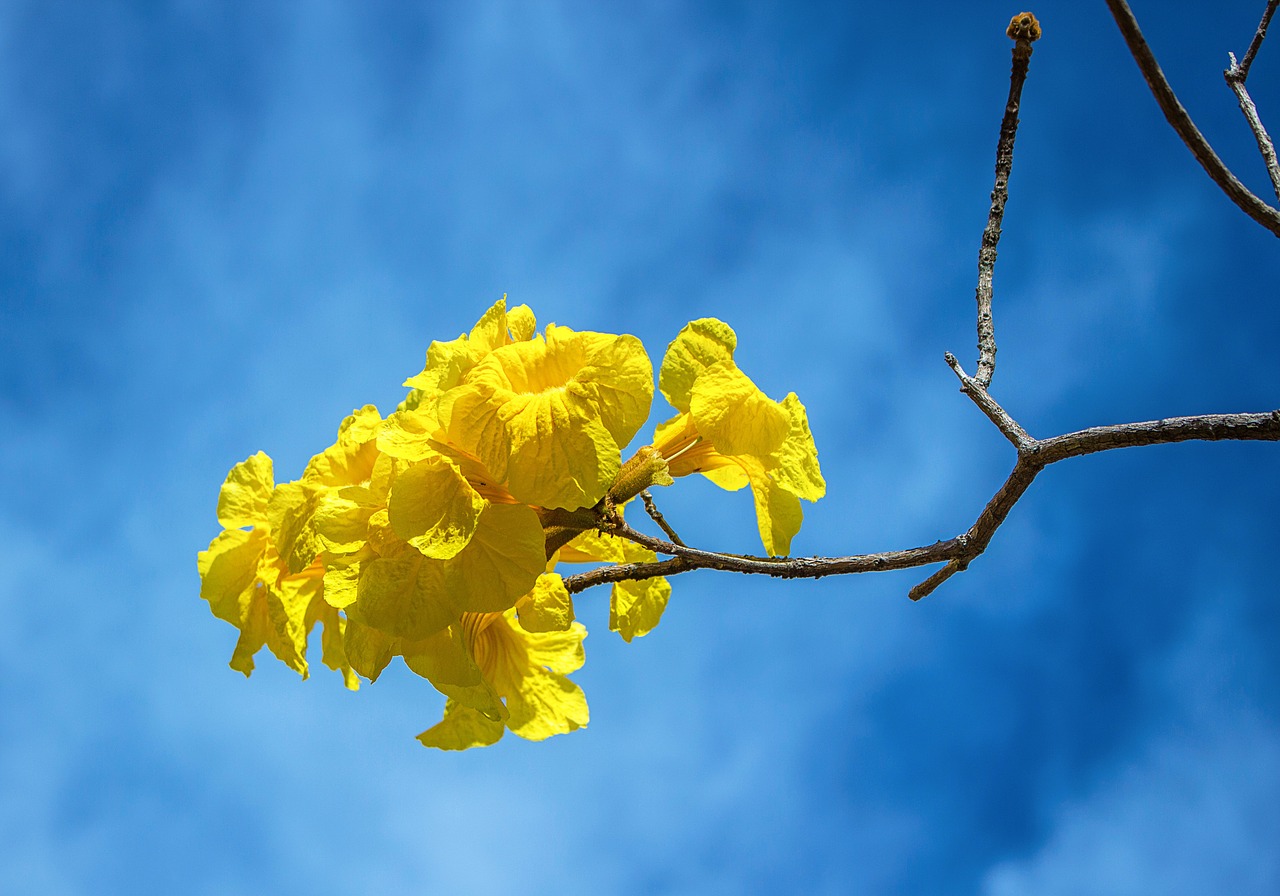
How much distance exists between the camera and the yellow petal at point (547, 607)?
2.10 meters

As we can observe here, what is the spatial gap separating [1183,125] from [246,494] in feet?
8.87

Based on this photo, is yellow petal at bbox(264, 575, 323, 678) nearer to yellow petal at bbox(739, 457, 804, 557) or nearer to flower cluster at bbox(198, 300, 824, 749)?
flower cluster at bbox(198, 300, 824, 749)

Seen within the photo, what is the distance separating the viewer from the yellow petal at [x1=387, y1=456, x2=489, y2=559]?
1735 millimetres

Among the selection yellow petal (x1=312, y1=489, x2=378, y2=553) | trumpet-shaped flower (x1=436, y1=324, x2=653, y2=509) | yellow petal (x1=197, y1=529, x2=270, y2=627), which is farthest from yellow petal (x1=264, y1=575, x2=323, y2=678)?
trumpet-shaped flower (x1=436, y1=324, x2=653, y2=509)

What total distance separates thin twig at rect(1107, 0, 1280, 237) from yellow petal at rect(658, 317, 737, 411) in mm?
970

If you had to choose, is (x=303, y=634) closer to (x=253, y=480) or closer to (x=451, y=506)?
(x=253, y=480)

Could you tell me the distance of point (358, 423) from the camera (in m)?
2.29

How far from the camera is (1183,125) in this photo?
1.71 meters

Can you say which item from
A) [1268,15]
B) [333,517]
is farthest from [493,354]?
[1268,15]

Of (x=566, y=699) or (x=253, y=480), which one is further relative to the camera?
(x=253, y=480)

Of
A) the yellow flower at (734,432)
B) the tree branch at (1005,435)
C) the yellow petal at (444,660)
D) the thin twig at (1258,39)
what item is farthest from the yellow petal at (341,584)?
the thin twig at (1258,39)

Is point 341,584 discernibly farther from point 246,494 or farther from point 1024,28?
point 1024,28

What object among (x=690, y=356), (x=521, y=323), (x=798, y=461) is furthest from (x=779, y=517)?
(x=521, y=323)

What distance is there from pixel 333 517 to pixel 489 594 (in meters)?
0.42
